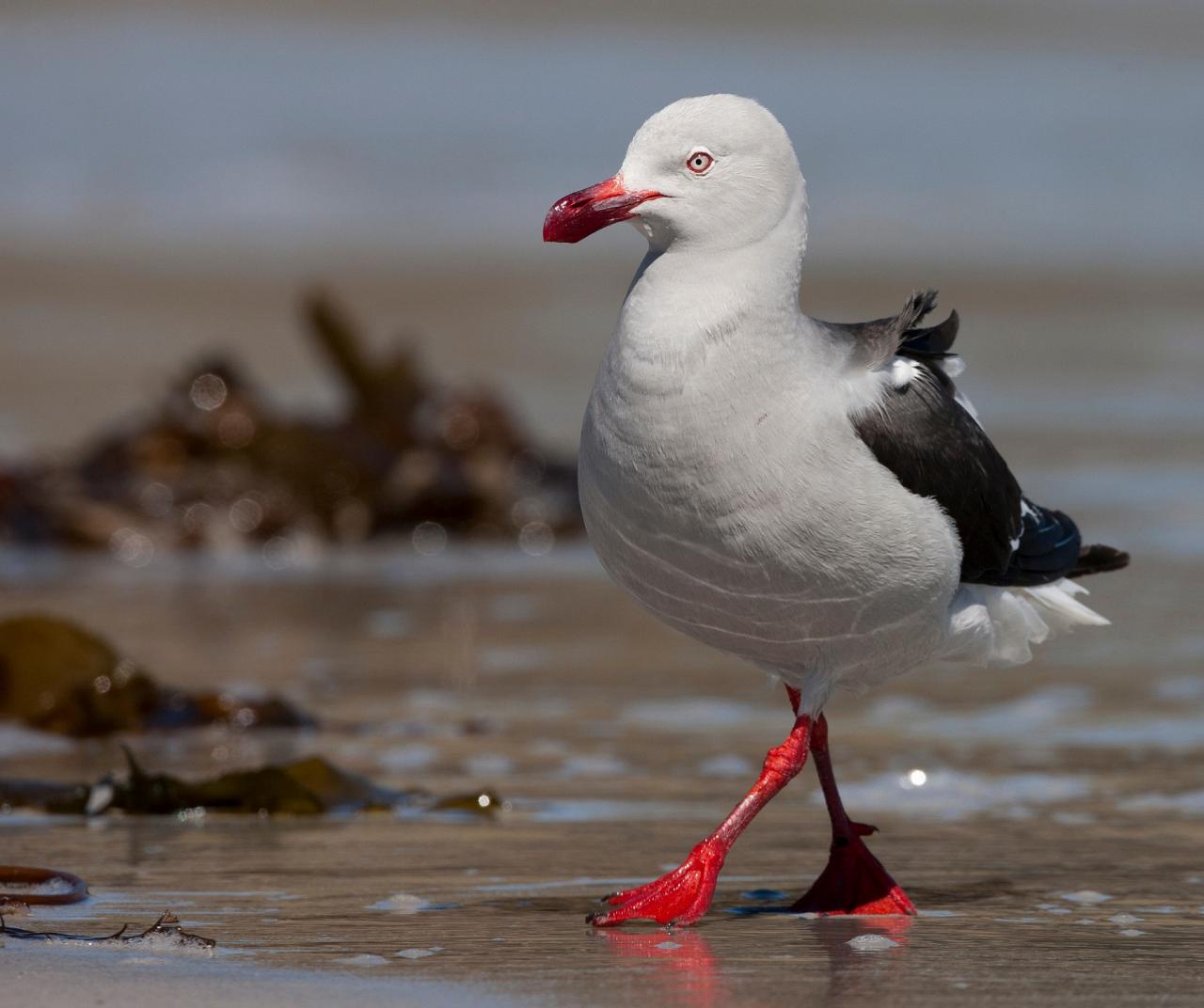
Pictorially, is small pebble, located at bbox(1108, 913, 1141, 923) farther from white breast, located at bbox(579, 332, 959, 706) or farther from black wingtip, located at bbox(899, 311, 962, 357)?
black wingtip, located at bbox(899, 311, 962, 357)

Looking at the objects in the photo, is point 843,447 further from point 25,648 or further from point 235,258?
point 235,258

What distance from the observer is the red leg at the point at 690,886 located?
404 cm

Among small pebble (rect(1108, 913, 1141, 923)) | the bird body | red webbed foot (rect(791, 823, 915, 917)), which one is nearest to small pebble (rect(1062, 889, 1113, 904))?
small pebble (rect(1108, 913, 1141, 923))

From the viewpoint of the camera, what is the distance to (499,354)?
1639 cm

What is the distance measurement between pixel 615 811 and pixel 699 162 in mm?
1737

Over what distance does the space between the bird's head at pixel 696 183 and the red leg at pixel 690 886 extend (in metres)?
1.12

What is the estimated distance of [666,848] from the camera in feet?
15.8

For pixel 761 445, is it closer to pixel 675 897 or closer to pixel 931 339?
pixel 931 339

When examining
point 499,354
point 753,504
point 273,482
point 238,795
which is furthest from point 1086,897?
point 499,354

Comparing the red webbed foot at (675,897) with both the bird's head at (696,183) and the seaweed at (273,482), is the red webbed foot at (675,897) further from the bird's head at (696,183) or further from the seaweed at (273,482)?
the seaweed at (273,482)

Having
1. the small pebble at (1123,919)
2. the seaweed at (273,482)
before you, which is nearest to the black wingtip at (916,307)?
the small pebble at (1123,919)

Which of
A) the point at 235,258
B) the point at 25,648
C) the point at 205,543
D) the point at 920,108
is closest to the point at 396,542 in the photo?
A: the point at 205,543

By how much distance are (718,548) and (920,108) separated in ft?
84.8

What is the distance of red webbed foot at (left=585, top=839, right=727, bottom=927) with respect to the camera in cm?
404
